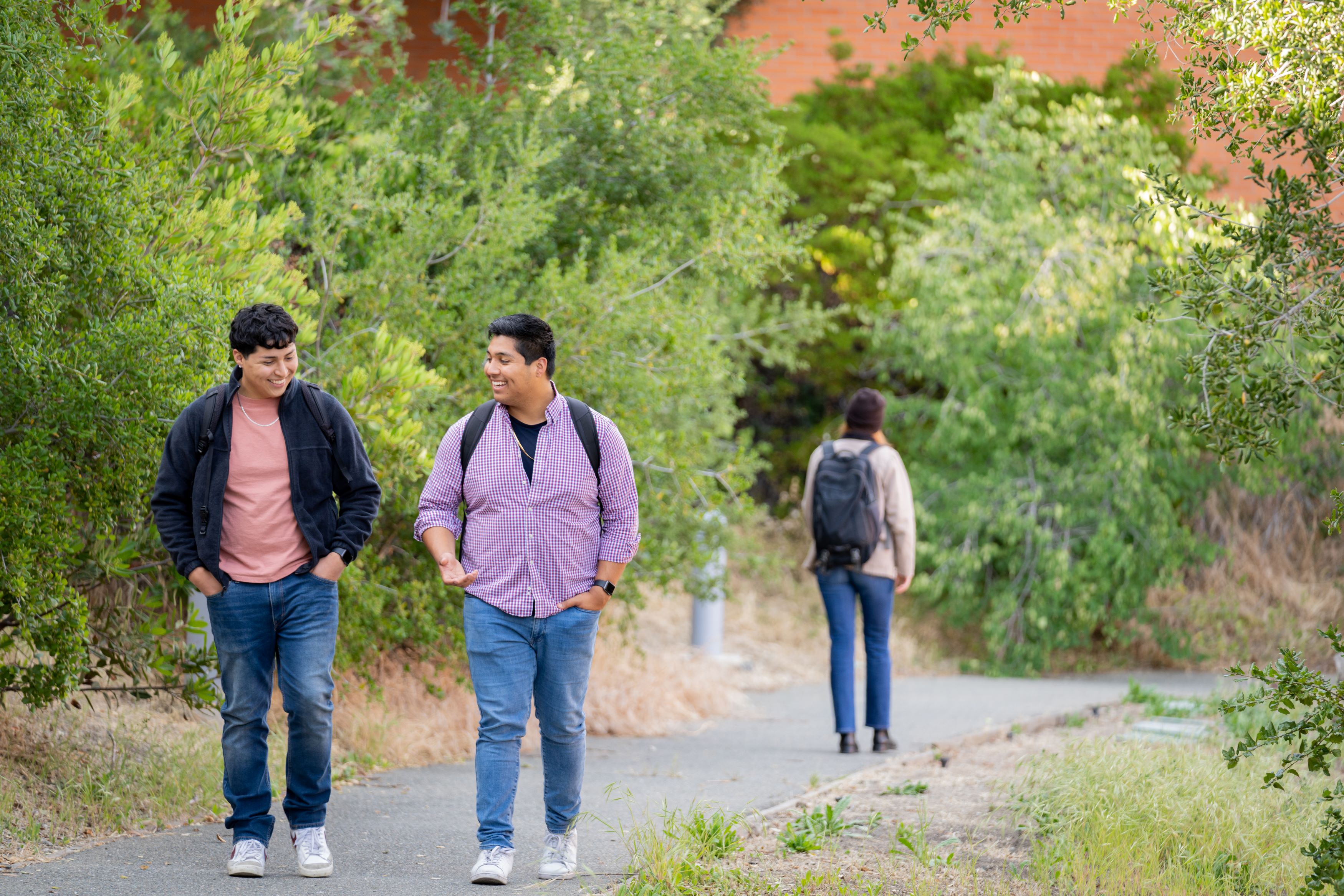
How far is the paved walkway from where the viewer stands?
14.3ft

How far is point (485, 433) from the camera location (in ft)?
14.8

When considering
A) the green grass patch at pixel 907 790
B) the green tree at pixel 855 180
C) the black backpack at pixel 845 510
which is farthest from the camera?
the green tree at pixel 855 180

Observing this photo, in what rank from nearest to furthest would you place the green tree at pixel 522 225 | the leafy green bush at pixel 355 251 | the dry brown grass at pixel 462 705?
the leafy green bush at pixel 355 251 → the green tree at pixel 522 225 → the dry brown grass at pixel 462 705

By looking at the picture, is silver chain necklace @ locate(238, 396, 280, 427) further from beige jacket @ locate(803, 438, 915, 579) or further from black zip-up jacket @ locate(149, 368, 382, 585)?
beige jacket @ locate(803, 438, 915, 579)

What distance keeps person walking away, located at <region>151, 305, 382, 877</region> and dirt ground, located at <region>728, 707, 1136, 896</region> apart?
150cm

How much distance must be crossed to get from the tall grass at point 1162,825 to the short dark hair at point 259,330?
2985 millimetres

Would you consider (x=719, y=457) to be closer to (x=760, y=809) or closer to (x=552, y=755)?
(x=760, y=809)

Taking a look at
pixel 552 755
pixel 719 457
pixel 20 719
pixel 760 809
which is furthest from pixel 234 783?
pixel 719 457

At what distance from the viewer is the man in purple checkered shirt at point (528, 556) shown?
4.37 metres

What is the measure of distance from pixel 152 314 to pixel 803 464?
345 inches

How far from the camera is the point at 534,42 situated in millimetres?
7871

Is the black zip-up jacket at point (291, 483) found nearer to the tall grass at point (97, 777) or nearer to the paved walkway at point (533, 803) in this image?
the paved walkway at point (533, 803)

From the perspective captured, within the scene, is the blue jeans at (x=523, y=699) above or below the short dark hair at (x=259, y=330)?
below

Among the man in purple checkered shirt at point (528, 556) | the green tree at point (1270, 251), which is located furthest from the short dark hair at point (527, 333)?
the green tree at point (1270, 251)
